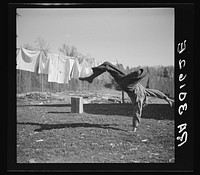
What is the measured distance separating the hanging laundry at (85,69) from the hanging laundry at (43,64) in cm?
49

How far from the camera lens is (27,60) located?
3.41 metres

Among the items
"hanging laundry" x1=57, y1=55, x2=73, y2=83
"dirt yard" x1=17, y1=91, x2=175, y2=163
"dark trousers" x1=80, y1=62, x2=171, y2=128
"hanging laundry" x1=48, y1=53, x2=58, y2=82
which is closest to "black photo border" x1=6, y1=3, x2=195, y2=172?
"dirt yard" x1=17, y1=91, x2=175, y2=163

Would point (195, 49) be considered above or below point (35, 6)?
below

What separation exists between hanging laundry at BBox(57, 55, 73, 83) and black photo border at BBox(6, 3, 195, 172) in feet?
2.09

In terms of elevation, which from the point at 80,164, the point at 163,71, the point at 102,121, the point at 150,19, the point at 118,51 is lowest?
the point at 80,164

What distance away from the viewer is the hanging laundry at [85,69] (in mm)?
3393

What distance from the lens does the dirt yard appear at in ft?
11.1

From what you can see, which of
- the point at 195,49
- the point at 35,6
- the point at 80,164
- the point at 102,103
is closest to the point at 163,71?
the point at 195,49

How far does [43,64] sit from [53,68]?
15 centimetres

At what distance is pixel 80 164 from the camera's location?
3377 millimetres

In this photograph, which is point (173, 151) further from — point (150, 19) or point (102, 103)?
point (150, 19)

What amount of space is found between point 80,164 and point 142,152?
2.89 ft

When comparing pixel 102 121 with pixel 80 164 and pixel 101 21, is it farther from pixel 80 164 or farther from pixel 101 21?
pixel 101 21
